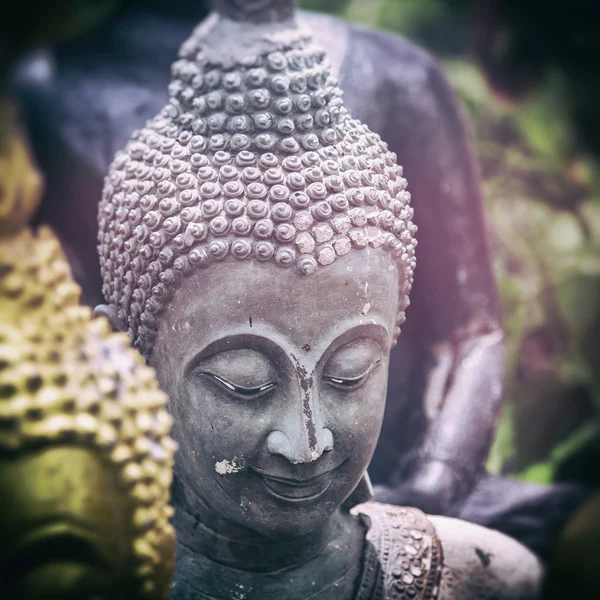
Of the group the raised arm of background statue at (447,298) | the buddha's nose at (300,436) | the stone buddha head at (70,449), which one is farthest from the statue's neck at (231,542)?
the raised arm of background statue at (447,298)

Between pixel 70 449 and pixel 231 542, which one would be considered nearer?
pixel 70 449

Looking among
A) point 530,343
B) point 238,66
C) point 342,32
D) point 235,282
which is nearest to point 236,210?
point 235,282

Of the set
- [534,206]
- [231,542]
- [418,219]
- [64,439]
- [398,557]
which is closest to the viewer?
[64,439]

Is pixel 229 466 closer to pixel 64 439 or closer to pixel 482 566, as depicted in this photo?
pixel 64 439

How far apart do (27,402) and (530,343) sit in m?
2.32

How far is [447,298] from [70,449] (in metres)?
1.32

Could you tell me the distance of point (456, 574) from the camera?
1.79 metres

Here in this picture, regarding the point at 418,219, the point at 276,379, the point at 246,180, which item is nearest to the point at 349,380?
the point at 276,379

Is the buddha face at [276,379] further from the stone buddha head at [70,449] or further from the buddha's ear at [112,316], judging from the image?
the stone buddha head at [70,449]

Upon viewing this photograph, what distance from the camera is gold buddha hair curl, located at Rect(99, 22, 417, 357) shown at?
147 centimetres

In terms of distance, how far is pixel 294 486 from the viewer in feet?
4.96

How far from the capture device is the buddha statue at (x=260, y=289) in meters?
1.46

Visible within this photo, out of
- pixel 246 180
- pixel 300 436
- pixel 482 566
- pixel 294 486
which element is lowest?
pixel 482 566

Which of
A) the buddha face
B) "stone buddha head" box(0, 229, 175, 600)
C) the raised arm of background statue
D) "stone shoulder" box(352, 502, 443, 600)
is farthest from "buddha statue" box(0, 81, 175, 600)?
the raised arm of background statue
